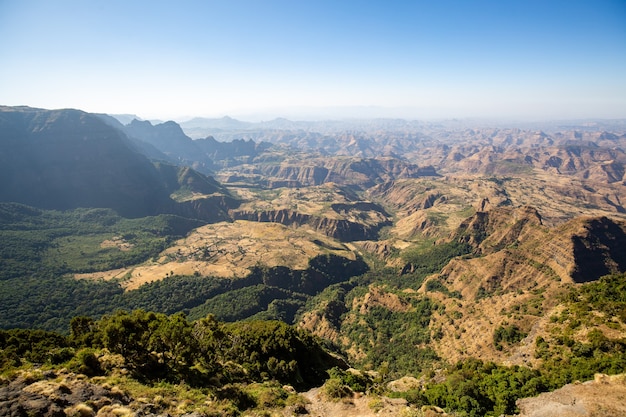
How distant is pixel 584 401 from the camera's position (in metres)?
36.5

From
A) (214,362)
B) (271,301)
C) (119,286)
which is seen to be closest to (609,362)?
(214,362)

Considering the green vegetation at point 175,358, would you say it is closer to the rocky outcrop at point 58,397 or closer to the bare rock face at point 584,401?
the rocky outcrop at point 58,397

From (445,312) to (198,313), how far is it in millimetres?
A: 118167

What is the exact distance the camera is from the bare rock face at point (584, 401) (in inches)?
1355

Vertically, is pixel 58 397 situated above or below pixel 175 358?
above

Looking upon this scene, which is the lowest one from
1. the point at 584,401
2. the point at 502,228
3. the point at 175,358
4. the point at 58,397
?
the point at 502,228

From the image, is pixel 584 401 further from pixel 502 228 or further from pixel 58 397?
pixel 502 228

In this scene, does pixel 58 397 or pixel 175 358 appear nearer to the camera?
pixel 58 397

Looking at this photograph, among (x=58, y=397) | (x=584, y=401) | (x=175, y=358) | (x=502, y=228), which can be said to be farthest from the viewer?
(x=502, y=228)

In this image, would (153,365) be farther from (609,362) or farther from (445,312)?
(445,312)

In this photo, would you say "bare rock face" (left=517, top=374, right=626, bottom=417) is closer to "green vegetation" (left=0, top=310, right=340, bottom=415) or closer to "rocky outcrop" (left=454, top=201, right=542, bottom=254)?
"green vegetation" (left=0, top=310, right=340, bottom=415)

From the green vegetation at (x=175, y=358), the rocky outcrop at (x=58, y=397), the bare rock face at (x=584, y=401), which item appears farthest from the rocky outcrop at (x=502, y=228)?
the rocky outcrop at (x=58, y=397)

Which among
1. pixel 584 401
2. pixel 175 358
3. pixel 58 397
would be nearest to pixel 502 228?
pixel 584 401

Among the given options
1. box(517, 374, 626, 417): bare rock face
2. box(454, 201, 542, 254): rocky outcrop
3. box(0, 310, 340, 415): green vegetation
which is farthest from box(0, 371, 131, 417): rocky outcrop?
box(454, 201, 542, 254): rocky outcrop
